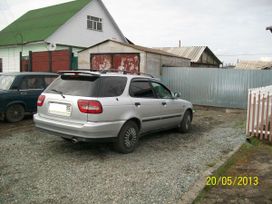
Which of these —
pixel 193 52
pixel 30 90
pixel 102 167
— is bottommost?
pixel 102 167

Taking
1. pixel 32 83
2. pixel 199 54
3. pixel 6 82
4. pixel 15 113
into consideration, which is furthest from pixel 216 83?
pixel 199 54

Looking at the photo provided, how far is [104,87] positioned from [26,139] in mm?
2647

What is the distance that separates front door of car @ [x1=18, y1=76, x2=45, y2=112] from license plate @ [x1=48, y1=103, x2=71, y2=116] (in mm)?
3815

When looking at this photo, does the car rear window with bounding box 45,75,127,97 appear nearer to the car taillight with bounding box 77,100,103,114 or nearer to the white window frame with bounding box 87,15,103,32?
the car taillight with bounding box 77,100,103,114

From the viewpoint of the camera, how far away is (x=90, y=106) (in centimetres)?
516

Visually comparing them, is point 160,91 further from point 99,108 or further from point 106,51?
point 106,51

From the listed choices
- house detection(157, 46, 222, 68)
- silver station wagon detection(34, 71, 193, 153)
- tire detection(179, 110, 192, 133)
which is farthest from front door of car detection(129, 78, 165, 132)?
house detection(157, 46, 222, 68)

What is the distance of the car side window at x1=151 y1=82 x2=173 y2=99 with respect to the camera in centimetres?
699

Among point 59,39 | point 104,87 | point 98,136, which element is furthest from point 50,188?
point 59,39

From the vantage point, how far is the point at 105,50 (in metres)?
13.8

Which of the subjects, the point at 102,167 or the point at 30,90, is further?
the point at 30,90

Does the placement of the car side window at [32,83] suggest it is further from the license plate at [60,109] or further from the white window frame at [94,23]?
the white window frame at [94,23]

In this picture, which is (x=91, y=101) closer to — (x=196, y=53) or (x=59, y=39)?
(x=59, y=39)

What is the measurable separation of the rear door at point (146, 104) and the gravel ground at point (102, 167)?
522mm
